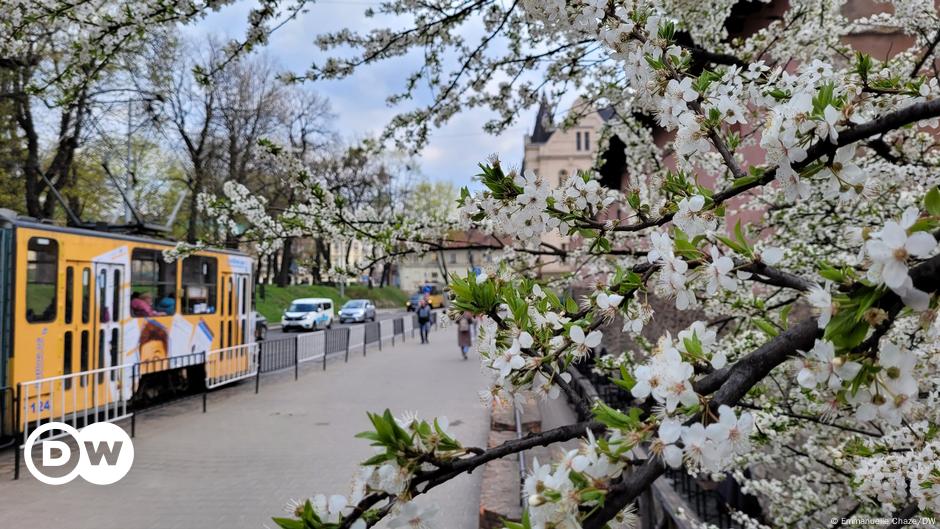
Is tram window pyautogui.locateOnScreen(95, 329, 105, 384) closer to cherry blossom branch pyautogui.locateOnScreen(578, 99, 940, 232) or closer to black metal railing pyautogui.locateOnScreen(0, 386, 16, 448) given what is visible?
black metal railing pyautogui.locateOnScreen(0, 386, 16, 448)

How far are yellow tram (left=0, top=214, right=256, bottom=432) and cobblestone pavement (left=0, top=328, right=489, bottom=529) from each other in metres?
0.89

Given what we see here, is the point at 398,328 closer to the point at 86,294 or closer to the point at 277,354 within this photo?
the point at 277,354

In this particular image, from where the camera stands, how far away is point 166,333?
10375 mm

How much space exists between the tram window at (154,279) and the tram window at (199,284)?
330mm

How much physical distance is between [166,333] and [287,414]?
2.65 metres

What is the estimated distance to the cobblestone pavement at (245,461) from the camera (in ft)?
18.1

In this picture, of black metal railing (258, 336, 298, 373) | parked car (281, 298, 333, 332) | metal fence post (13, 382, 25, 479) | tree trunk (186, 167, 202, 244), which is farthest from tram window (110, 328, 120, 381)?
parked car (281, 298, 333, 332)

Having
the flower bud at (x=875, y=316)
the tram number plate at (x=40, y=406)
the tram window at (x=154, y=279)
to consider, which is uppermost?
the tram window at (x=154, y=279)

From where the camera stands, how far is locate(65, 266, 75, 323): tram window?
8.34 meters

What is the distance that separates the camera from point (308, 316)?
3036cm

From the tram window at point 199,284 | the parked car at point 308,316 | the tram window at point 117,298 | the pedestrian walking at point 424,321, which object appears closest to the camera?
the tram window at point 117,298

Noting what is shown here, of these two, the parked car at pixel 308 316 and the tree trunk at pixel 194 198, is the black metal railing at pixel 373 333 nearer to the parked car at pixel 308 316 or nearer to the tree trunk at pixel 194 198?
the tree trunk at pixel 194 198

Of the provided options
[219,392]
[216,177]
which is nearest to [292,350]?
[219,392]

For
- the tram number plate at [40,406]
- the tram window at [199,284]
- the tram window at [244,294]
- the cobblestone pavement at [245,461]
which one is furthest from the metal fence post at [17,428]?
the tram window at [244,294]
